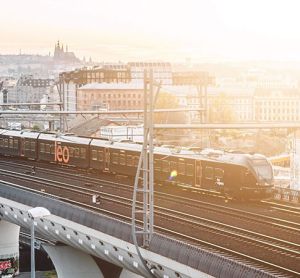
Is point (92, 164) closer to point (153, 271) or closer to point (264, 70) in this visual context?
point (153, 271)

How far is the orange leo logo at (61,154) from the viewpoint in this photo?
34.9 meters

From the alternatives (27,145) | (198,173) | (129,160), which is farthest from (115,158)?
(27,145)

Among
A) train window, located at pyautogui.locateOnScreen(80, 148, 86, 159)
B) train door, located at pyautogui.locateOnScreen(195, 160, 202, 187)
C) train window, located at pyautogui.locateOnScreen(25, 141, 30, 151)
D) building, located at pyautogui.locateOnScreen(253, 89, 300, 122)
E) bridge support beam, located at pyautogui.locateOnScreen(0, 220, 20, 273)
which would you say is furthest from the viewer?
building, located at pyautogui.locateOnScreen(253, 89, 300, 122)

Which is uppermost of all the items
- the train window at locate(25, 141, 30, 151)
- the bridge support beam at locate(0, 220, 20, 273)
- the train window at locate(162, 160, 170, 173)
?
the train window at locate(162, 160, 170, 173)

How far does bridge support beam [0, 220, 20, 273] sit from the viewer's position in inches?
1126

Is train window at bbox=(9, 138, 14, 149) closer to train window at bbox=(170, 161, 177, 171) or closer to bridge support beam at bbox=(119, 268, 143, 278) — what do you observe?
train window at bbox=(170, 161, 177, 171)

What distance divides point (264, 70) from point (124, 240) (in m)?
167

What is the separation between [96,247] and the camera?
19047 millimetres

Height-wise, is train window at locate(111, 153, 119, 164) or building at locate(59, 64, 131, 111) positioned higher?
building at locate(59, 64, 131, 111)

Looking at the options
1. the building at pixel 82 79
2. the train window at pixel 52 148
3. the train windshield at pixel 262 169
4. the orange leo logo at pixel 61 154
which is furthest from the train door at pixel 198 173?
the building at pixel 82 79

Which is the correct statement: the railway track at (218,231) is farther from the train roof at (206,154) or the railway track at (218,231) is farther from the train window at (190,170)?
the train roof at (206,154)

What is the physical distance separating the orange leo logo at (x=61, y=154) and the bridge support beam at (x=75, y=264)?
1138cm

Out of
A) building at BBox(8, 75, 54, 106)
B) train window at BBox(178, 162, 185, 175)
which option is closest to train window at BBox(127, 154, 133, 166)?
train window at BBox(178, 162, 185, 175)

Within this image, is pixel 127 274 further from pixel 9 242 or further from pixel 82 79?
pixel 82 79
